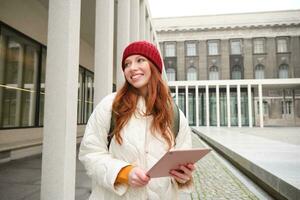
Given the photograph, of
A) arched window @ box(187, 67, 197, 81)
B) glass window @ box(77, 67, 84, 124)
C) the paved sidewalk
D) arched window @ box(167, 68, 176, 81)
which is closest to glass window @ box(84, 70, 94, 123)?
glass window @ box(77, 67, 84, 124)

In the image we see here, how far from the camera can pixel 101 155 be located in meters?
1.75

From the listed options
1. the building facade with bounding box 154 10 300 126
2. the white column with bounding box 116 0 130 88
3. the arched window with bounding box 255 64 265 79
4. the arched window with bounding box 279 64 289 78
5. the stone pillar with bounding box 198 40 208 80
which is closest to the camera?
the white column with bounding box 116 0 130 88

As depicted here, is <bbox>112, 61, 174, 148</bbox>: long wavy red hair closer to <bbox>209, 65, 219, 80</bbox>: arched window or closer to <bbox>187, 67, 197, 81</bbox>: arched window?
<bbox>187, 67, 197, 81</bbox>: arched window

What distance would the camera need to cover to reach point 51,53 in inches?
132

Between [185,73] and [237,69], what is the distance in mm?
8097

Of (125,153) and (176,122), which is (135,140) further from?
(176,122)

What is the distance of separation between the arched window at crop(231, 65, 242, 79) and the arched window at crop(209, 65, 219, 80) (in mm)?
2341

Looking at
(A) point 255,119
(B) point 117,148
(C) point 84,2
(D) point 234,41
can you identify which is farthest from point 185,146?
(D) point 234,41

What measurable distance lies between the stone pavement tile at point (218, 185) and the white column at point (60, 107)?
2.45 metres

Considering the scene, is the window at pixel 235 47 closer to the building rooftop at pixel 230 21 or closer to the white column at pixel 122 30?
the building rooftop at pixel 230 21

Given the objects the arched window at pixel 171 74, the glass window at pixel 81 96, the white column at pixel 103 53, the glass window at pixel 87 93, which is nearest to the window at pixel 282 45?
the arched window at pixel 171 74

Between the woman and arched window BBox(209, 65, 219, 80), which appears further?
arched window BBox(209, 65, 219, 80)

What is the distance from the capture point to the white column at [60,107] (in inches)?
126

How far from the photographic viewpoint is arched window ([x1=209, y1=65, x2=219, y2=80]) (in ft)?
133
